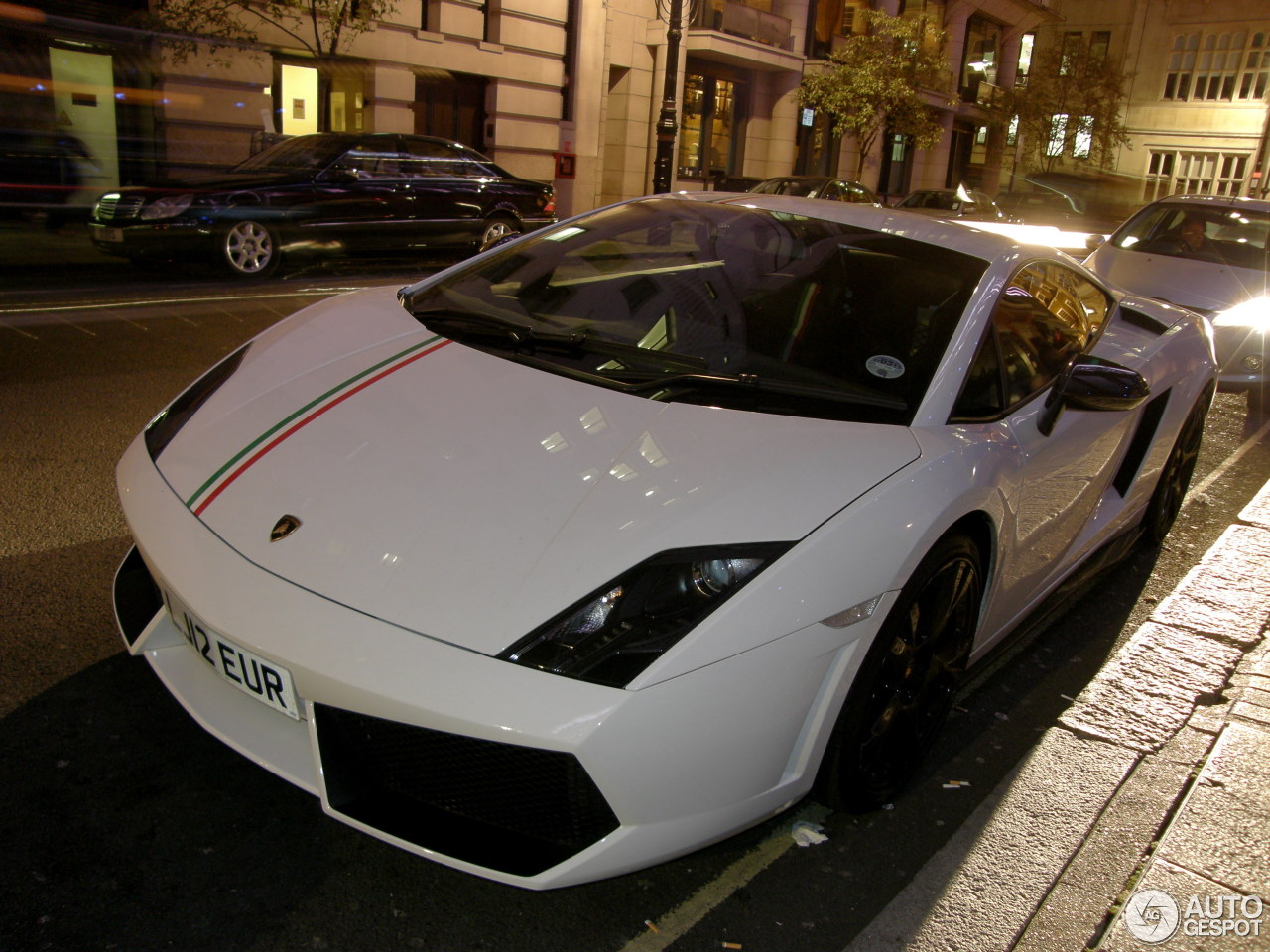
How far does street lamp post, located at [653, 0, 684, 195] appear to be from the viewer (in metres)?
16.4

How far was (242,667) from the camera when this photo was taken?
6.78 ft

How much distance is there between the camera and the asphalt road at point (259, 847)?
203 cm

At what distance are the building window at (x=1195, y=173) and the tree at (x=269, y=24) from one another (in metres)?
47.9

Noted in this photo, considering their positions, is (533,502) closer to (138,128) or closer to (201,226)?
(201,226)

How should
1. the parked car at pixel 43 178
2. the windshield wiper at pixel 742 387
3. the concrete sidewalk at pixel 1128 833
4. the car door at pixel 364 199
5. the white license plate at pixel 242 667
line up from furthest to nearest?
the car door at pixel 364 199 → the parked car at pixel 43 178 → the windshield wiper at pixel 742 387 → the concrete sidewalk at pixel 1128 833 → the white license plate at pixel 242 667

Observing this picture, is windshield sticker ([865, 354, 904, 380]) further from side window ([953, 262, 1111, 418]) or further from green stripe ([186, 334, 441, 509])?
green stripe ([186, 334, 441, 509])

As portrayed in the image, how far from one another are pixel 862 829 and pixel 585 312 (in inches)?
61.3

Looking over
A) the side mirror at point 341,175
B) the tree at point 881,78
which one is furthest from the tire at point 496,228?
the tree at point 881,78

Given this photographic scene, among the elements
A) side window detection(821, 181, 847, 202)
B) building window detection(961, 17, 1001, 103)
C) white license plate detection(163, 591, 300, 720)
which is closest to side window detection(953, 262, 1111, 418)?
white license plate detection(163, 591, 300, 720)

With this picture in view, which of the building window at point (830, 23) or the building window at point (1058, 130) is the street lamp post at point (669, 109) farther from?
the building window at point (1058, 130)

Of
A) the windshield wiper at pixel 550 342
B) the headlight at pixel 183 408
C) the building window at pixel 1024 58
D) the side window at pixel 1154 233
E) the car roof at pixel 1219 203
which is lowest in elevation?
the headlight at pixel 183 408

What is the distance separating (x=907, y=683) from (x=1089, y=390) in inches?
42.5
